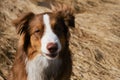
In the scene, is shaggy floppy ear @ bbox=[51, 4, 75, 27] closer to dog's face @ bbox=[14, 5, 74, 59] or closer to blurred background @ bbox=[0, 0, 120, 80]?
dog's face @ bbox=[14, 5, 74, 59]

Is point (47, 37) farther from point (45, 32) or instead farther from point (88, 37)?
point (88, 37)

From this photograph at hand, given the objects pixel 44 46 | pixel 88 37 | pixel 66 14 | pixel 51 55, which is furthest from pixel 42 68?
pixel 88 37

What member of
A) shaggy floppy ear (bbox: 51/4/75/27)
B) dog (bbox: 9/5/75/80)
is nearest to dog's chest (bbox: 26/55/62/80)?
dog (bbox: 9/5/75/80)

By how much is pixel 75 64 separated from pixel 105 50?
72cm

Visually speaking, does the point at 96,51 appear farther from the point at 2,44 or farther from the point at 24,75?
the point at 24,75

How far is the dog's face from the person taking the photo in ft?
16.5

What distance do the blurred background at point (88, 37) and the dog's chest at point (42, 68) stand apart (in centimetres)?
187

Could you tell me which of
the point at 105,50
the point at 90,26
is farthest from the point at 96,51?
the point at 90,26

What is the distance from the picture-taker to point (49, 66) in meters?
5.55

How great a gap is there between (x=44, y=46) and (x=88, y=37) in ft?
12.3

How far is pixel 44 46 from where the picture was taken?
5.01m

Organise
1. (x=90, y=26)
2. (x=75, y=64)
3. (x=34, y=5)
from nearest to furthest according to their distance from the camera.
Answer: (x=75, y=64) → (x=90, y=26) → (x=34, y=5)

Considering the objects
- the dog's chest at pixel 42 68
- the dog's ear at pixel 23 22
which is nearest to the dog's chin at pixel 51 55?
the dog's chest at pixel 42 68

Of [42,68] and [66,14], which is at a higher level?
[66,14]
